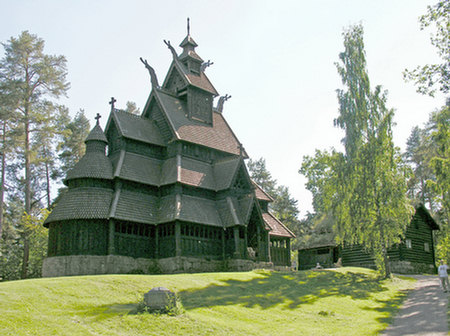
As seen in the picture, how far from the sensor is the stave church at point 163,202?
28016mm

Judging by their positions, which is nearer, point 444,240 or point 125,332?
point 125,332

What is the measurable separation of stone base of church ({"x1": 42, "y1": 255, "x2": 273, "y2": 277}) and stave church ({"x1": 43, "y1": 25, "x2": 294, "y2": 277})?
60 mm

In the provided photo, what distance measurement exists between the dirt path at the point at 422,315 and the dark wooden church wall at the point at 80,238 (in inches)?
682

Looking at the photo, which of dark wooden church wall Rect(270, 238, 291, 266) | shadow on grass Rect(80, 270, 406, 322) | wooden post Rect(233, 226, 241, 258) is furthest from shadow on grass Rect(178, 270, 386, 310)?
dark wooden church wall Rect(270, 238, 291, 266)

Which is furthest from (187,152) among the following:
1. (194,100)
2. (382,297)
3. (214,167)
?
(382,297)

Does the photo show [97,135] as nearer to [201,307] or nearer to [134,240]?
[134,240]

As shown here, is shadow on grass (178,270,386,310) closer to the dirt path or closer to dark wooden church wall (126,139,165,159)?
the dirt path

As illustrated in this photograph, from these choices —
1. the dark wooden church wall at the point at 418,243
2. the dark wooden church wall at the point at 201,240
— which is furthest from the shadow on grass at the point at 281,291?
the dark wooden church wall at the point at 418,243

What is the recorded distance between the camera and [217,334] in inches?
569

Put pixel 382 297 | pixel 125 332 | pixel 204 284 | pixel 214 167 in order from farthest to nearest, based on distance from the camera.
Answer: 1. pixel 214 167
2. pixel 382 297
3. pixel 204 284
4. pixel 125 332

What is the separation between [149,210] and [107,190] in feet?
9.94

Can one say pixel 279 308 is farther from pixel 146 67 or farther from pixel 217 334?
pixel 146 67

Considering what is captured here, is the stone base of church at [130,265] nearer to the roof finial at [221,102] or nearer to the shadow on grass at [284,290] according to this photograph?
the shadow on grass at [284,290]

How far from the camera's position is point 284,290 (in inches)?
937
